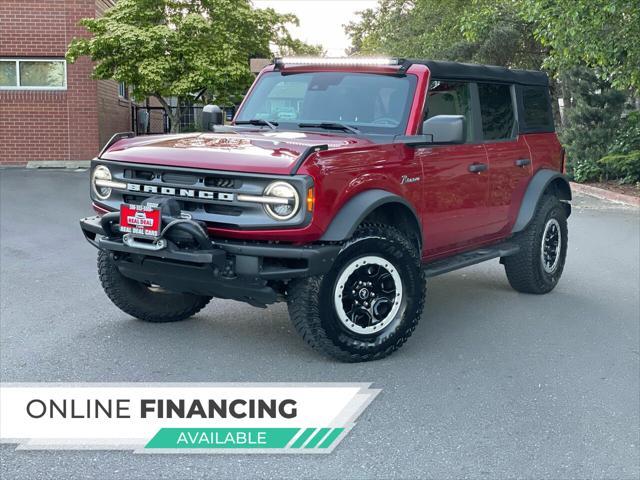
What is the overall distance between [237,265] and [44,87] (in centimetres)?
2181

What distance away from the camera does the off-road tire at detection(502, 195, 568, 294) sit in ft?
25.8

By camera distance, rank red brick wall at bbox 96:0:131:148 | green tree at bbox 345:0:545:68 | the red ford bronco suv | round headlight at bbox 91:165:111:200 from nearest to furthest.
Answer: the red ford bronco suv
round headlight at bbox 91:165:111:200
red brick wall at bbox 96:0:131:148
green tree at bbox 345:0:545:68

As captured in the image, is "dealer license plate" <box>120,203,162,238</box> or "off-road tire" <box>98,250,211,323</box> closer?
"dealer license plate" <box>120,203,162,238</box>

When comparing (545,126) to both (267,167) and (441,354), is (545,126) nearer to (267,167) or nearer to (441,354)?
(441,354)

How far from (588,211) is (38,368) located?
41.4 feet

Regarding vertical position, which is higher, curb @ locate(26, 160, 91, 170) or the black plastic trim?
the black plastic trim

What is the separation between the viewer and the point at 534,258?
787cm

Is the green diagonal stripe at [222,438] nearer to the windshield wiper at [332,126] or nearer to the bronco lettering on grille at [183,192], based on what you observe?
the bronco lettering on grille at [183,192]

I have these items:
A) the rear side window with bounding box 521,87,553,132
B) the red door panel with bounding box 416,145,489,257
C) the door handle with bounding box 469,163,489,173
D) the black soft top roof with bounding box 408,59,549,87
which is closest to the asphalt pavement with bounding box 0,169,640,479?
the red door panel with bounding box 416,145,489,257

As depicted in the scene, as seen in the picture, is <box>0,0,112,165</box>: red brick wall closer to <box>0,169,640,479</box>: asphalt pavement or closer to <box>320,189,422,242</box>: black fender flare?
<box>0,169,640,479</box>: asphalt pavement

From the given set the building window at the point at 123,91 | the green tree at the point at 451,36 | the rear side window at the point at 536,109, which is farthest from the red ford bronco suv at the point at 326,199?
the building window at the point at 123,91

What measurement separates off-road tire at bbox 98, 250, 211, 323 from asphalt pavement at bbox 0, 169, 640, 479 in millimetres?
114

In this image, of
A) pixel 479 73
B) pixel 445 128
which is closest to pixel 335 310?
pixel 445 128

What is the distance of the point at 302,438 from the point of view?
A: 14.5 feet
